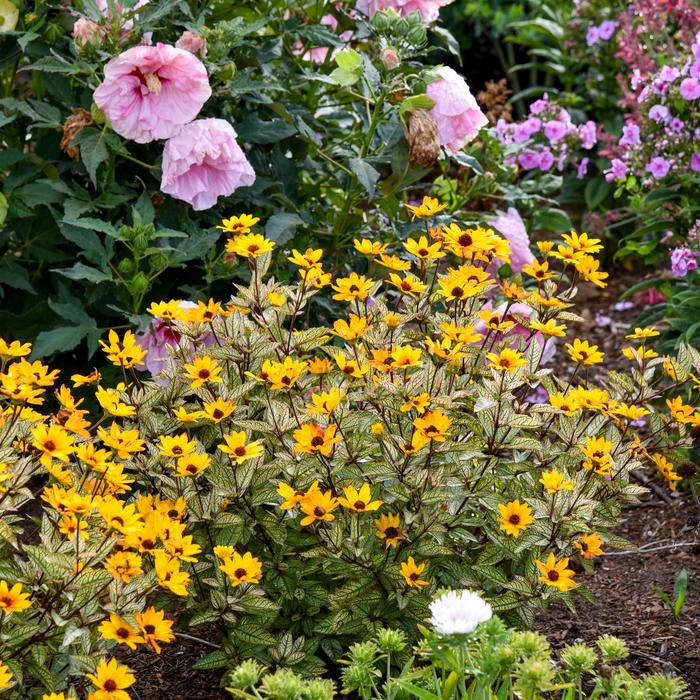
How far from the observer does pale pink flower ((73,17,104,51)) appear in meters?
2.53

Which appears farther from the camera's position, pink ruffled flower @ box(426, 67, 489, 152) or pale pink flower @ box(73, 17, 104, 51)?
pink ruffled flower @ box(426, 67, 489, 152)

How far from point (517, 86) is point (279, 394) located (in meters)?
4.69

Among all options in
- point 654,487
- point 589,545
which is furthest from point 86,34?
point 654,487

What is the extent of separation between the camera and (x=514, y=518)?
194 centimetres

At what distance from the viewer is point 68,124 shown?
2682 mm

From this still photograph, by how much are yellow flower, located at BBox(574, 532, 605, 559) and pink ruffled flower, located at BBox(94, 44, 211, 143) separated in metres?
1.32

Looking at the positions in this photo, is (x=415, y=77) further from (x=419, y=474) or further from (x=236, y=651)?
(x=236, y=651)

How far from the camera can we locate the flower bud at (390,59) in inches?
103

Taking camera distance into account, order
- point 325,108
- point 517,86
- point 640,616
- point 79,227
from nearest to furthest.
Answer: point 640,616 < point 79,227 < point 325,108 < point 517,86

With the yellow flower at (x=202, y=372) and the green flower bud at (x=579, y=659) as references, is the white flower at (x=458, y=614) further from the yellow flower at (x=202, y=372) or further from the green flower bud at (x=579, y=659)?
the yellow flower at (x=202, y=372)

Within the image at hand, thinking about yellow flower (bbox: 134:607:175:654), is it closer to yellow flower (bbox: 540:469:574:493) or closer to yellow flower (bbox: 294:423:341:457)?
yellow flower (bbox: 294:423:341:457)

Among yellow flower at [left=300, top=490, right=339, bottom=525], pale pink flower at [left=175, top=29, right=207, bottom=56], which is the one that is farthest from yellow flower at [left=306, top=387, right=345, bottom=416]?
pale pink flower at [left=175, top=29, right=207, bottom=56]

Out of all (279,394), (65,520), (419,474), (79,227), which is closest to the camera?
(65,520)

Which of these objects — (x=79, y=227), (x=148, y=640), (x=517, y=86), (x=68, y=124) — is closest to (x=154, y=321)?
(x=79, y=227)
